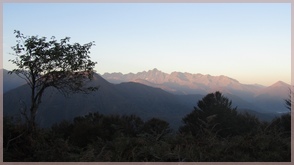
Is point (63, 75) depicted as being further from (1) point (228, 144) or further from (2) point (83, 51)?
(1) point (228, 144)

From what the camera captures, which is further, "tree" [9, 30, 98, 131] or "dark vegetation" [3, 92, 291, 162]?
"tree" [9, 30, 98, 131]

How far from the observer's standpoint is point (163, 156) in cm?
638

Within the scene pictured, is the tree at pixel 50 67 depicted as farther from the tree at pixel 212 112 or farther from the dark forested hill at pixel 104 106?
the dark forested hill at pixel 104 106

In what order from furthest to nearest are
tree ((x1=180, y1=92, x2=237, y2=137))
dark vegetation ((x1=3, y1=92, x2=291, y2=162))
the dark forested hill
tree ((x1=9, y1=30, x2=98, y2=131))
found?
1. the dark forested hill
2. tree ((x1=180, y1=92, x2=237, y2=137))
3. tree ((x1=9, y1=30, x2=98, y2=131))
4. dark vegetation ((x1=3, y1=92, x2=291, y2=162))

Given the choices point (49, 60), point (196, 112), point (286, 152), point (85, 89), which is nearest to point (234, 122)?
point (196, 112)

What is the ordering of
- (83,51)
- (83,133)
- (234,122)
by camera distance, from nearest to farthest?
(83,51) < (83,133) < (234,122)

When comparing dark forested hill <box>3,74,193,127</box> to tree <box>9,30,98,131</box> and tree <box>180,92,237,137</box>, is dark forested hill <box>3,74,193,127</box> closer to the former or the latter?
tree <box>180,92,237,137</box>

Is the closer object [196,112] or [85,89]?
[85,89]

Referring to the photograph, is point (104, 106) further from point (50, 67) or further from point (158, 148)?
point (158, 148)

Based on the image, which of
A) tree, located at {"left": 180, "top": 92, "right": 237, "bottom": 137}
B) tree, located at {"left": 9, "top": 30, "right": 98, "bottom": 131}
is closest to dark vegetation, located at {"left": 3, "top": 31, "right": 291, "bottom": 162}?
tree, located at {"left": 9, "top": 30, "right": 98, "bottom": 131}

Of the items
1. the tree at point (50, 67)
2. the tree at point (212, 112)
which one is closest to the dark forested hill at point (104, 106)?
the tree at point (212, 112)

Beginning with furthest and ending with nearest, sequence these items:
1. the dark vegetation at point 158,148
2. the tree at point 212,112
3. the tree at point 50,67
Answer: the tree at point 212,112, the tree at point 50,67, the dark vegetation at point 158,148

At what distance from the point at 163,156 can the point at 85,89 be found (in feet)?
26.4

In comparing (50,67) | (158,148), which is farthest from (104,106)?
(158,148)
